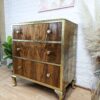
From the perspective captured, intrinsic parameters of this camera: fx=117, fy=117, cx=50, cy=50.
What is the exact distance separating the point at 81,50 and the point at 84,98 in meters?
0.64

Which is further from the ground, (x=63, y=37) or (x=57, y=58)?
(x=63, y=37)

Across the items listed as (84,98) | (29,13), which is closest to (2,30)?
(29,13)

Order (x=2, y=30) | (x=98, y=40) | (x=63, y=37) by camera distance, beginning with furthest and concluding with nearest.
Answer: (x=2, y=30) < (x=63, y=37) < (x=98, y=40)

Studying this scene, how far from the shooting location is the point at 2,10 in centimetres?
263

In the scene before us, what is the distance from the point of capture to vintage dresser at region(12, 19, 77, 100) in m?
1.26

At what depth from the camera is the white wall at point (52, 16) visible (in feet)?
5.45

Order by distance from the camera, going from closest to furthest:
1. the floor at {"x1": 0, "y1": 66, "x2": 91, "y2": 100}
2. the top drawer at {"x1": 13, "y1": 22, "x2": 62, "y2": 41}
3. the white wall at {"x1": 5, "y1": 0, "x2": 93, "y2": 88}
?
the top drawer at {"x1": 13, "y1": 22, "x2": 62, "y2": 41} → the floor at {"x1": 0, "y1": 66, "x2": 91, "y2": 100} → the white wall at {"x1": 5, "y1": 0, "x2": 93, "y2": 88}

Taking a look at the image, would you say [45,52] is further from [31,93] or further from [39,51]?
[31,93]

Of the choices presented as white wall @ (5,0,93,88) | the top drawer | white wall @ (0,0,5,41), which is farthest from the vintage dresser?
white wall @ (0,0,5,41)

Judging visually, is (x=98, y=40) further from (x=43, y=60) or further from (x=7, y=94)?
(x=7, y=94)

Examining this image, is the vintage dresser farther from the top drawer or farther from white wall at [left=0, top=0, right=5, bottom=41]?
white wall at [left=0, top=0, right=5, bottom=41]

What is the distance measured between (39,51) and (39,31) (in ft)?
0.78

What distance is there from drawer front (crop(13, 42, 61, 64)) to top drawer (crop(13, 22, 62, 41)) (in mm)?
78

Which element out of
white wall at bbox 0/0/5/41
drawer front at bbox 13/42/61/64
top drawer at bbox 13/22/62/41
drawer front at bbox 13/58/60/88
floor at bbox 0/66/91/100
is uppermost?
white wall at bbox 0/0/5/41
